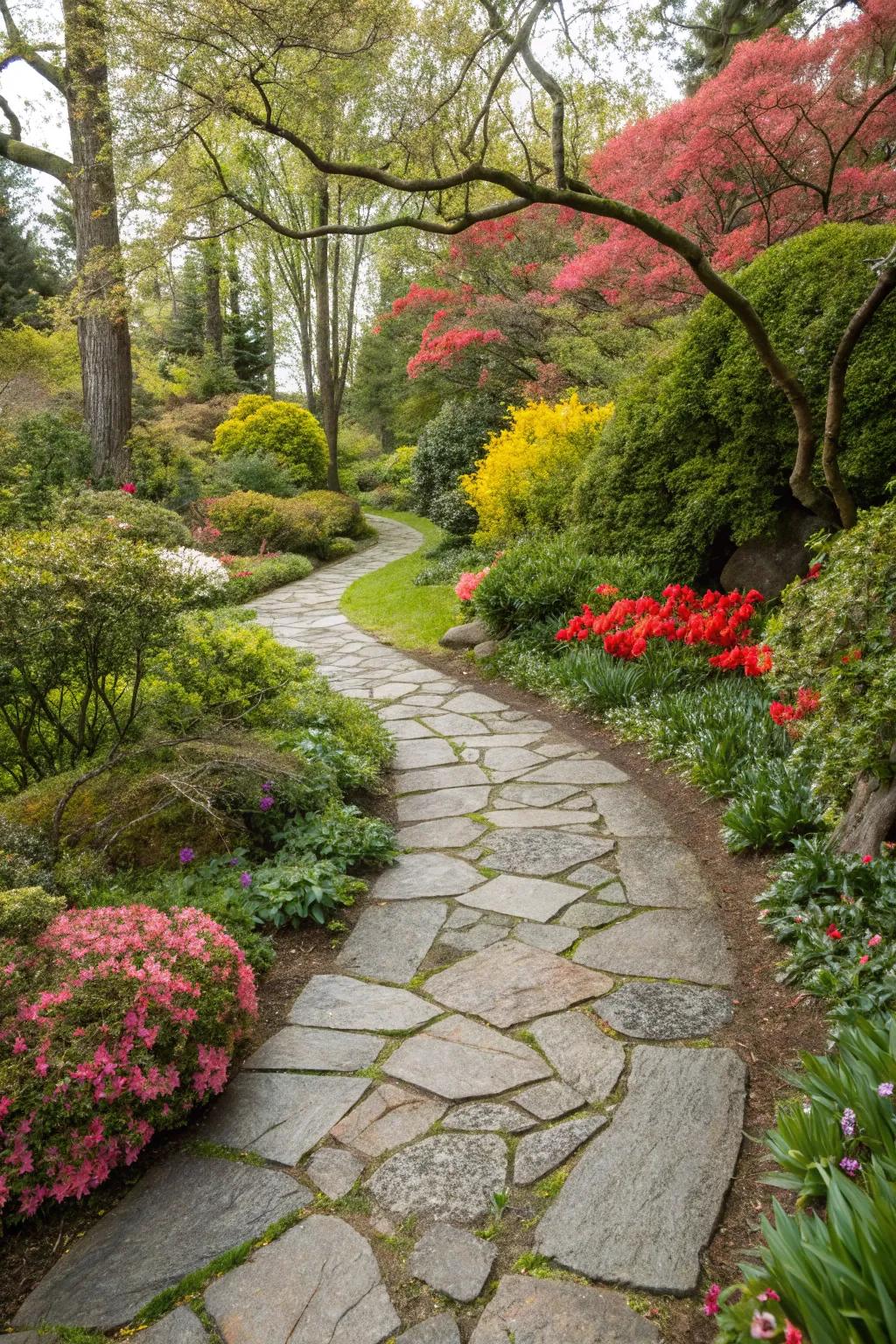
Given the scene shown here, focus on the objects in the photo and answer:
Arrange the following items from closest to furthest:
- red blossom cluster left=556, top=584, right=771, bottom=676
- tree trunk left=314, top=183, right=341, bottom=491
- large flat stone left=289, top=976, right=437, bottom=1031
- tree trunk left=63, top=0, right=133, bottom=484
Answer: large flat stone left=289, top=976, right=437, bottom=1031, red blossom cluster left=556, top=584, right=771, bottom=676, tree trunk left=63, top=0, right=133, bottom=484, tree trunk left=314, top=183, right=341, bottom=491

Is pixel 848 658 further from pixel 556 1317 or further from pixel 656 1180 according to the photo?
pixel 556 1317

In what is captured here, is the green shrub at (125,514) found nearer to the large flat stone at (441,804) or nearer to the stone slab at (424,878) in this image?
the large flat stone at (441,804)

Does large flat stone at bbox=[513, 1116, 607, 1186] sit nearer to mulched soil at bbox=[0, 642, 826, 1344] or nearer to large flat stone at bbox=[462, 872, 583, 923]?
mulched soil at bbox=[0, 642, 826, 1344]

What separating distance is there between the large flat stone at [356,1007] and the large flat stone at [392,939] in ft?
0.27

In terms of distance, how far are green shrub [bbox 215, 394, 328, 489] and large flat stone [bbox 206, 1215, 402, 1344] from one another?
16.5 meters

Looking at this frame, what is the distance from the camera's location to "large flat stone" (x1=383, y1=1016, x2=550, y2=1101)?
2.29 m

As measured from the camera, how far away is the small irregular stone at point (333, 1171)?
1970 mm

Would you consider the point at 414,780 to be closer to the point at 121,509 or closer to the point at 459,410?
the point at 121,509

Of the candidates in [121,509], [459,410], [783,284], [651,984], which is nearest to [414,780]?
[651,984]

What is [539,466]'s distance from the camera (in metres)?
8.99

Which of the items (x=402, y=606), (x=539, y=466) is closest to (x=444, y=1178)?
(x=402, y=606)

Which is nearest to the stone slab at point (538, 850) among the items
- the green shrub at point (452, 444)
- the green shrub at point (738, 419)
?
the green shrub at point (738, 419)

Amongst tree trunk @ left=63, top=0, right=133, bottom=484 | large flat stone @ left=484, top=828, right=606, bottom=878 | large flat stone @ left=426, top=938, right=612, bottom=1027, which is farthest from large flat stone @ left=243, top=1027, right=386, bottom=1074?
tree trunk @ left=63, top=0, right=133, bottom=484

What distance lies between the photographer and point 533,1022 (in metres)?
2.55
